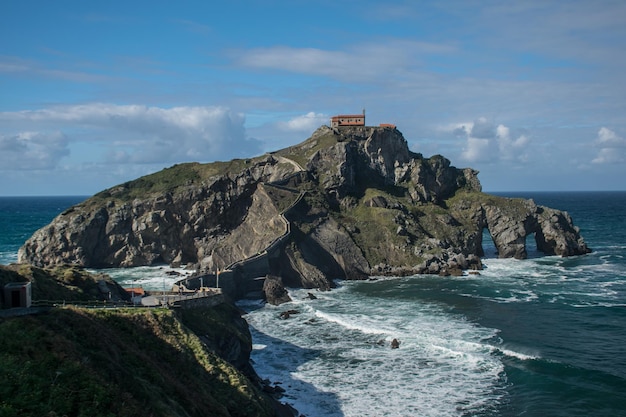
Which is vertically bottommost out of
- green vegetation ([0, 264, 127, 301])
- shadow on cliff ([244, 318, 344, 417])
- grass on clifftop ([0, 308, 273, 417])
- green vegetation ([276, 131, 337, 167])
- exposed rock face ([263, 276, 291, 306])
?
shadow on cliff ([244, 318, 344, 417])

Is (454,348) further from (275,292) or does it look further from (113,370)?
(113,370)

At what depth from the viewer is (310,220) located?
9788cm

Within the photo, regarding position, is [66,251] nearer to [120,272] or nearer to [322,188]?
[120,272]

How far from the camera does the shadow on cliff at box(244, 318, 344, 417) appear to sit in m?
41.3

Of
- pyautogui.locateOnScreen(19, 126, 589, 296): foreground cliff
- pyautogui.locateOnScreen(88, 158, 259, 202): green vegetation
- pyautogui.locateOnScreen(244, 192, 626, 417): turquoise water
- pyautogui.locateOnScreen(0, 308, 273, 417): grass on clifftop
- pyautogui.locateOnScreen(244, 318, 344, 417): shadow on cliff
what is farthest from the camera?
pyautogui.locateOnScreen(88, 158, 259, 202): green vegetation

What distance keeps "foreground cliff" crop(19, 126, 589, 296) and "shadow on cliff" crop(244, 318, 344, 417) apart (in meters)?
25.2

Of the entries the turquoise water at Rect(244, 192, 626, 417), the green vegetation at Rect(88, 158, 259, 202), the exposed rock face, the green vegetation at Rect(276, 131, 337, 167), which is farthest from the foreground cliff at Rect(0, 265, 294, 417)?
the green vegetation at Rect(276, 131, 337, 167)

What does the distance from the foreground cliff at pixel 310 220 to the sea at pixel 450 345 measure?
7209 millimetres

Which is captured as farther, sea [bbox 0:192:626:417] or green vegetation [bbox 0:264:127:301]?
sea [bbox 0:192:626:417]

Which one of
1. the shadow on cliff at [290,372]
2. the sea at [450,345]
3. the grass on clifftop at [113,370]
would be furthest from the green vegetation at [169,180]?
the grass on clifftop at [113,370]

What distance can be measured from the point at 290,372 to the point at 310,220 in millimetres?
51282

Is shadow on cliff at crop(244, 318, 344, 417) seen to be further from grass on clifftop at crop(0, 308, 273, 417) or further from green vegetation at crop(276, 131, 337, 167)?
green vegetation at crop(276, 131, 337, 167)

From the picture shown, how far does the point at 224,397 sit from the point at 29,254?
3039 inches

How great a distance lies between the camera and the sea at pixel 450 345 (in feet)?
137
